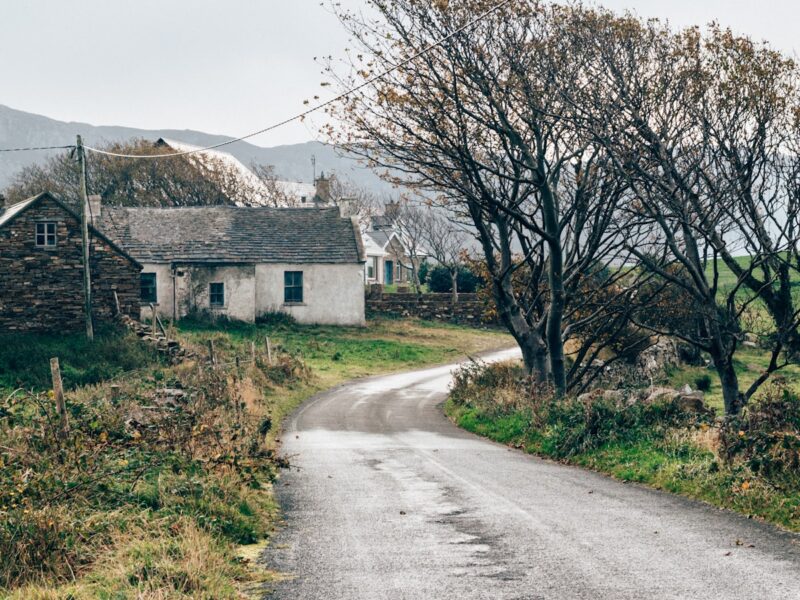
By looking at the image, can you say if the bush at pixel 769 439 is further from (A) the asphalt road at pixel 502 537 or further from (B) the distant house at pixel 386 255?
(B) the distant house at pixel 386 255

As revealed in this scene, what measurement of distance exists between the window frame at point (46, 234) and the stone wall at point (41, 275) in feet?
0.31

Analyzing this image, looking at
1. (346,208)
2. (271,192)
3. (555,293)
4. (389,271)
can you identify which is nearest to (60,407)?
(555,293)

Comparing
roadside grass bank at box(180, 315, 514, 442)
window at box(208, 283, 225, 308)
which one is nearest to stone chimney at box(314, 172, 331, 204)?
roadside grass bank at box(180, 315, 514, 442)

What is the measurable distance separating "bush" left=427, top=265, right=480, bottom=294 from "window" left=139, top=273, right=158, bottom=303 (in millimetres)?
19390

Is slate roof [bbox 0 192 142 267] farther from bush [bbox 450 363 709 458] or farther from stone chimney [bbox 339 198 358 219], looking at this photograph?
bush [bbox 450 363 709 458]

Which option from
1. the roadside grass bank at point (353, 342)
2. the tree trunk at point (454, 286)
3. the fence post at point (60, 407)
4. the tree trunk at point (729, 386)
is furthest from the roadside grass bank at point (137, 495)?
the tree trunk at point (454, 286)

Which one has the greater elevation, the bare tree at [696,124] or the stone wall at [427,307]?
the bare tree at [696,124]

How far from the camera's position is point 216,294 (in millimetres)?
49500

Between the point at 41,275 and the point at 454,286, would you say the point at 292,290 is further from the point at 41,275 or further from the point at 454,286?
the point at 41,275

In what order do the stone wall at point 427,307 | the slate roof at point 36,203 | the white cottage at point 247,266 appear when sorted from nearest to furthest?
1. the slate roof at point 36,203
2. the white cottage at point 247,266
3. the stone wall at point 427,307

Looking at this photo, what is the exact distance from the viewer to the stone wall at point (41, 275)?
3784 cm

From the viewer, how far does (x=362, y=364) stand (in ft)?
132

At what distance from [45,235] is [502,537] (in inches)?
1299

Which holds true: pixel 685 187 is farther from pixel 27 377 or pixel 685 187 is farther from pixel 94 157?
pixel 94 157
